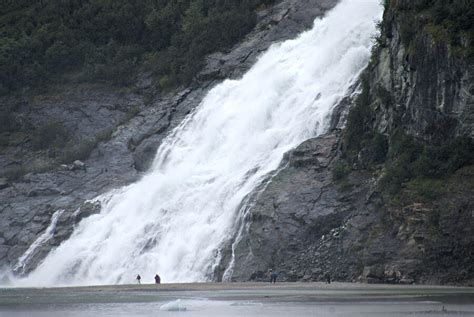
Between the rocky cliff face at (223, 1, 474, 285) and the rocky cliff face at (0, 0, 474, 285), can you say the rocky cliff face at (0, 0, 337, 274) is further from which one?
the rocky cliff face at (223, 1, 474, 285)

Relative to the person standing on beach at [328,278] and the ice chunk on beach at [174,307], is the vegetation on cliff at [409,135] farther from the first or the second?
the ice chunk on beach at [174,307]

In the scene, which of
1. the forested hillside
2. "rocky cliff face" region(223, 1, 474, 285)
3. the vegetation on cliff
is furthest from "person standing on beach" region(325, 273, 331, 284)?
the forested hillside

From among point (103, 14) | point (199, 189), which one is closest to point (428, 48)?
point (199, 189)

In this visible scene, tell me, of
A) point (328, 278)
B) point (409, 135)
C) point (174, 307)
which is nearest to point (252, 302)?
point (174, 307)

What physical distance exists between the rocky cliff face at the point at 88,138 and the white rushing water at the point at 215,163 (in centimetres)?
185

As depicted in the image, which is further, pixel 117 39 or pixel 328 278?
pixel 117 39

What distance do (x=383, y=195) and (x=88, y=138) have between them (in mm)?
41985

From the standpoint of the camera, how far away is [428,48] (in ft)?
218

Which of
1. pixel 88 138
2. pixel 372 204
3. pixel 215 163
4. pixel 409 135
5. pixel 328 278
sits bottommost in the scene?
pixel 88 138

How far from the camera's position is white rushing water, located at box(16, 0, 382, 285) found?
74.7 metres

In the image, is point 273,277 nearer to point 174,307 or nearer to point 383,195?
point 383,195

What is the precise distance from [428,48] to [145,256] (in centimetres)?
2372

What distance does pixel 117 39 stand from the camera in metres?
114

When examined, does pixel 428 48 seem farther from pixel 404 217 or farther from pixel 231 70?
pixel 231 70
